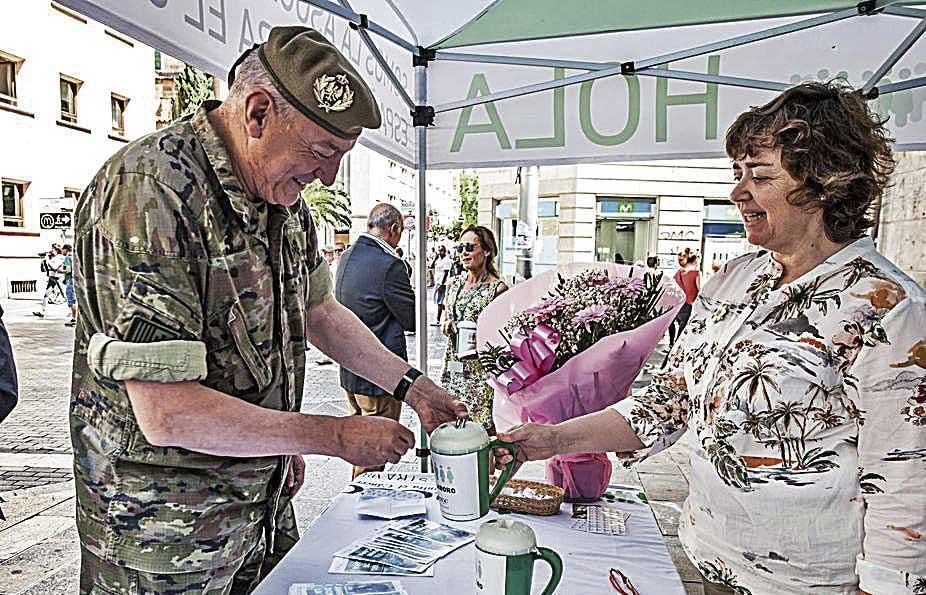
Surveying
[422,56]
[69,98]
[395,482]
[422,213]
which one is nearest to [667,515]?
[422,213]

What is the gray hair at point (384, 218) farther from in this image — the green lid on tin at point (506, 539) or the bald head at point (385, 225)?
the green lid on tin at point (506, 539)

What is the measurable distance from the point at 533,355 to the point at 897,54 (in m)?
2.34

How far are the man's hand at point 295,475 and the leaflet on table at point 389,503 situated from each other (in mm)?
157

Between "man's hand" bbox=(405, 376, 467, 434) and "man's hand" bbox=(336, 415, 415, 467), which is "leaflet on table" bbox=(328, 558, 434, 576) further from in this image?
"man's hand" bbox=(405, 376, 467, 434)

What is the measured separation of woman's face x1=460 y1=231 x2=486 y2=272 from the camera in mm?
4828

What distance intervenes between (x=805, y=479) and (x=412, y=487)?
0.95 metres

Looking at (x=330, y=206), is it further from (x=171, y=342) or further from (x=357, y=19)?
(x=171, y=342)

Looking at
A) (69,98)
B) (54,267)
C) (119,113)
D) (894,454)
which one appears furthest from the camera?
(119,113)

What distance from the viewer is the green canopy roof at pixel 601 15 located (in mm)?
2969

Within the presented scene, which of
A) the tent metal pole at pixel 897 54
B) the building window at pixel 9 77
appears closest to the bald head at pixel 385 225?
the tent metal pole at pixel 897 54

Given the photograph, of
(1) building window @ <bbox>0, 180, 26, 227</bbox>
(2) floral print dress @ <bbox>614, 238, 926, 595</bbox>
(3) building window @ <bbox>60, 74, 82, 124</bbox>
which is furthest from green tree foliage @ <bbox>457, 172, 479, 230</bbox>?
(2) floral print dress @ <bbox>614, 238, 926, 595</bbox>

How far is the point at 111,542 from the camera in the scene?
1.27m

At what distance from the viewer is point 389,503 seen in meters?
1.71

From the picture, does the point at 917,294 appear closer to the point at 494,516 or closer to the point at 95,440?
the point at 494,516
